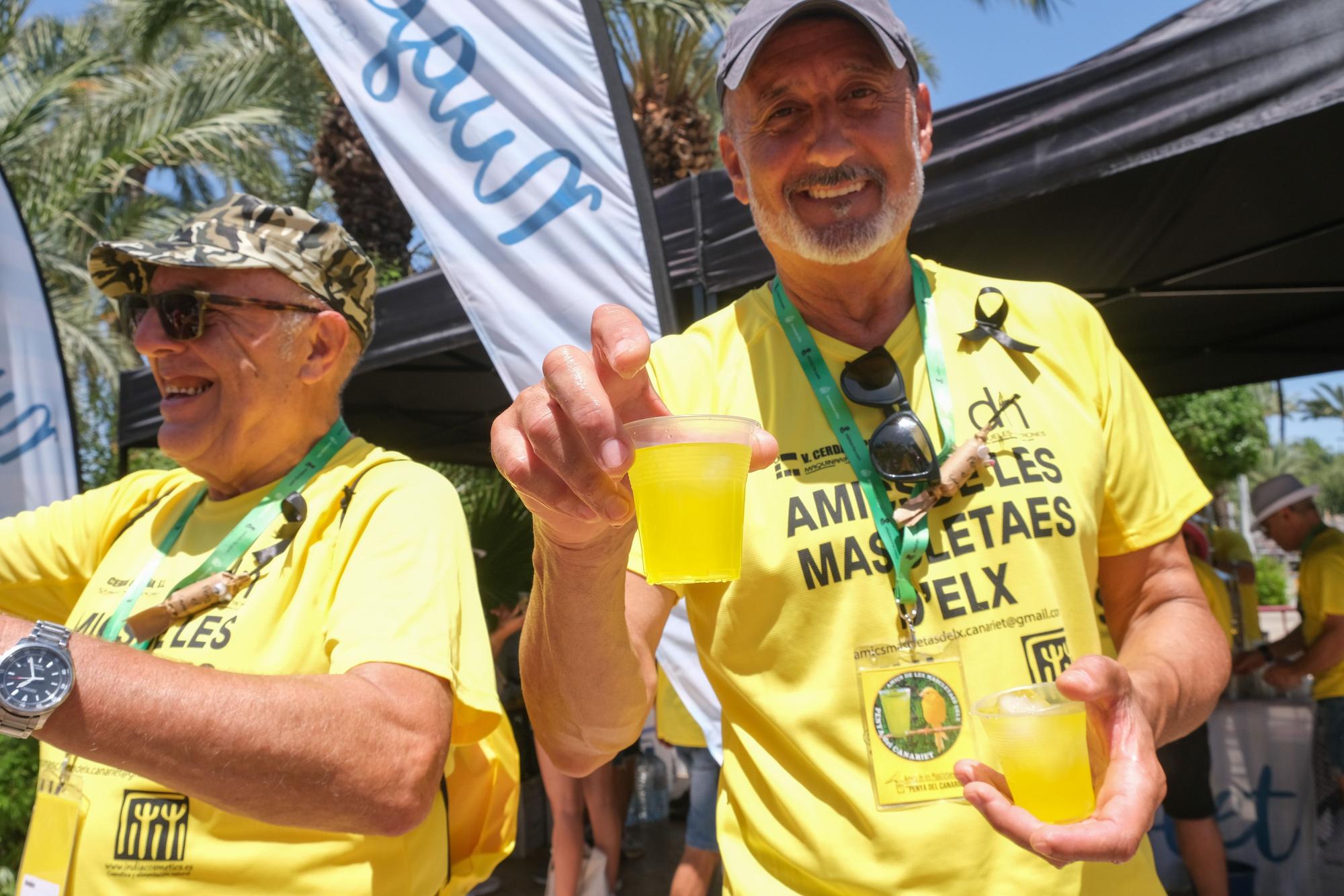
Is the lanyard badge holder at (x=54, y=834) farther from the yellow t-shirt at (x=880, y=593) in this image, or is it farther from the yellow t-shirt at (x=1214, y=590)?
the yellow t-shirt at (x=1214, y=590)

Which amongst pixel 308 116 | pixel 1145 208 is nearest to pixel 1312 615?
pixel 1145 208

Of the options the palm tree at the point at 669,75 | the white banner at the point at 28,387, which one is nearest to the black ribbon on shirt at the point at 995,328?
the white banner at the point at 28,387

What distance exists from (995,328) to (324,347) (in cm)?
135

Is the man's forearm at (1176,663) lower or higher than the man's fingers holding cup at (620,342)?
lower

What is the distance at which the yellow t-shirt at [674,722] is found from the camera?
455 centimetres

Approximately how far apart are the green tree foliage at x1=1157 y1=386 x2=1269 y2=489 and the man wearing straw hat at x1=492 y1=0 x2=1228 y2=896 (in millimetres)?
13311

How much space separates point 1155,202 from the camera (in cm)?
387

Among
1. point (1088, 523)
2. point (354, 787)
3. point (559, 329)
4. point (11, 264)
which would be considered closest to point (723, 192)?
point (559, 329)

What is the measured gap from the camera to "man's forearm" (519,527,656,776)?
1.16 metres

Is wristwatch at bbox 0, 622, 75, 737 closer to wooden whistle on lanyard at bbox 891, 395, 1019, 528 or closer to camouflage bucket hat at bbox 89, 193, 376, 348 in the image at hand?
camouflage bucket hat at bbox 89, 193, 376, 348

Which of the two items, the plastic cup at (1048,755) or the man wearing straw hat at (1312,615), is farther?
the man wearing straw hat at (1312,615)

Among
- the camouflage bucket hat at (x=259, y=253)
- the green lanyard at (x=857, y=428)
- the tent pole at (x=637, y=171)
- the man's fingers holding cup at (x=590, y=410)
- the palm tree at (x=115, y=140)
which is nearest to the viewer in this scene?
the man's fingers holding cup at (x=590, y=410)

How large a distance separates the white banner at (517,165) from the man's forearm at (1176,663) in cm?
209

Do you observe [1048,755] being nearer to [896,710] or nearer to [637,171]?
[896,710]
